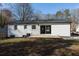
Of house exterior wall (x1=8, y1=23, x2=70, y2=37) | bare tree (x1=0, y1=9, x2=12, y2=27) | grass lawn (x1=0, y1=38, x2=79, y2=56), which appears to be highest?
bare tree (x1=0, y1=9, x2=12, y2=27)

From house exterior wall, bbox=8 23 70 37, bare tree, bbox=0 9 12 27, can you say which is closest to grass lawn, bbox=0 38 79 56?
house exterior wall, bbox=8 23 70 37

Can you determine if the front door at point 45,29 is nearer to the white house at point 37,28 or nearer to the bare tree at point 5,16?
the white house at point 37,28

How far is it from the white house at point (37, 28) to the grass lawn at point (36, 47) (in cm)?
15

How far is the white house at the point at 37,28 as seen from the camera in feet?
20.5

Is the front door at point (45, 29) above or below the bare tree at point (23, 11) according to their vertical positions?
below

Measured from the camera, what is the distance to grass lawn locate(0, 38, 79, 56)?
6266 millimetres

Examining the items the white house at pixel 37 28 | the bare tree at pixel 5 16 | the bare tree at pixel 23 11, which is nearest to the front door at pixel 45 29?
the white house at pixel 37 28

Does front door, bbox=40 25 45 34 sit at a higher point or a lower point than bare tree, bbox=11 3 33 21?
lower

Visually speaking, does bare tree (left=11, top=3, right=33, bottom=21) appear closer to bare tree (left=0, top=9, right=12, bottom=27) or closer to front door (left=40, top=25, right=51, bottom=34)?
bare tree (left=0, top=9, right=12, bottom=27)

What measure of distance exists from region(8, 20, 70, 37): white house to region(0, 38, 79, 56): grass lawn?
0.15 m

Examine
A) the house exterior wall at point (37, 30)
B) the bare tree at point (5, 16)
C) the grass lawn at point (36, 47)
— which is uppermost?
the bare tree at point (5, 16)

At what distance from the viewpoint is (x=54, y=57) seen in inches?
246

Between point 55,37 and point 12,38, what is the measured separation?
2.97 feet

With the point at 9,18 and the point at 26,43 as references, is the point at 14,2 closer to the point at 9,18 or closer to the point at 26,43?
the point at 9,18
